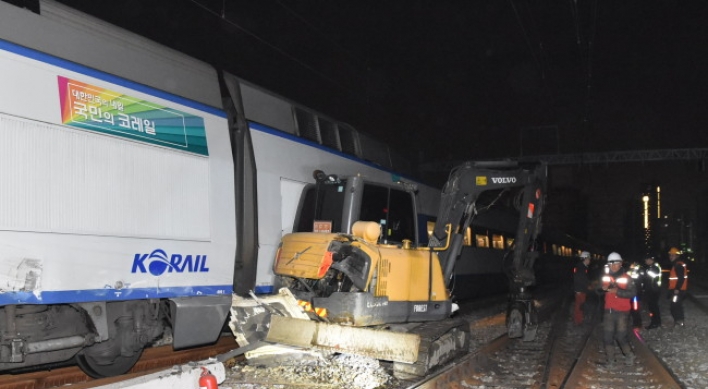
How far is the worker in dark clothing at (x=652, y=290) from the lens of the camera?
1269 centimetres

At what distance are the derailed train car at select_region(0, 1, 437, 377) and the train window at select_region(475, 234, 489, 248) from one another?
992cm

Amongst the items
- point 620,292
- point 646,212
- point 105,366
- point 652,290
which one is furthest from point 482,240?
point 646,212

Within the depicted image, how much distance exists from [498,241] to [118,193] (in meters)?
15.7

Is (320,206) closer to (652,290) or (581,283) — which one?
(581,283)

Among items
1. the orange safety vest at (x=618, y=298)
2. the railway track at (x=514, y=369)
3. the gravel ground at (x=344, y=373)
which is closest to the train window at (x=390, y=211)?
the gravel ground at (x=344, y=373)

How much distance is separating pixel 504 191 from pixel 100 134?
6.35 m

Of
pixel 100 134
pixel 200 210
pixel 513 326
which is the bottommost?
pixel 513 326

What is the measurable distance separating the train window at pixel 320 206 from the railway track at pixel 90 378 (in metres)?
2.40

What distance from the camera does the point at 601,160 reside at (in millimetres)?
27234

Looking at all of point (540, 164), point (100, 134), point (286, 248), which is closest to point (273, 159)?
point (286, 248)

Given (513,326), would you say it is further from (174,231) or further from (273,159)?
(174,231)

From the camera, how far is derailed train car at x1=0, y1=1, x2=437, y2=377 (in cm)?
503

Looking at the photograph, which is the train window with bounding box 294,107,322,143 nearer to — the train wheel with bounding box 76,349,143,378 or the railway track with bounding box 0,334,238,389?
Answer: the railway track with bounding box 0,334,238,389

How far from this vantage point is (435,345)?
7.02 m
